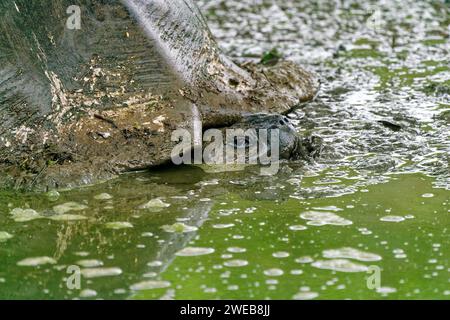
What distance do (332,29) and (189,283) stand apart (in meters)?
6.71

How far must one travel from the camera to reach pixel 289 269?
374 centimetres

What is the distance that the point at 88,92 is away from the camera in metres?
5.28

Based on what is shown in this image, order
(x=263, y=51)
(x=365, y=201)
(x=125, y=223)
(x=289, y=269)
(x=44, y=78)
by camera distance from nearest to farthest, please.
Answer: (x=289, y=269) < (x=125, y=223) < (x=365, y=201) < (x=44, y=78) < (x=263, y=51)

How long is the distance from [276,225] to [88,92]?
5.41 feet

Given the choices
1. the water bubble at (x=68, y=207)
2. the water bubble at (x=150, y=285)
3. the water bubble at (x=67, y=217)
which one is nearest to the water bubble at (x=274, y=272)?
the water bubble at (x=150, y=285)

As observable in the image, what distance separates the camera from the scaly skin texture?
5.10m

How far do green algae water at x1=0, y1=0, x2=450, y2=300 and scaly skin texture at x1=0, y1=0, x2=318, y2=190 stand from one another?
23 cm

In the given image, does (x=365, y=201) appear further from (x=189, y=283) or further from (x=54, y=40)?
(x=54, y=40)

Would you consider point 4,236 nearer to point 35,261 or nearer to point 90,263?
point 35,261

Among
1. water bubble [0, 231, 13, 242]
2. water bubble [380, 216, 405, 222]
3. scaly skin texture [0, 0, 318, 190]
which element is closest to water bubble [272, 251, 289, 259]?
water bubble [380, 216, 405, 222]

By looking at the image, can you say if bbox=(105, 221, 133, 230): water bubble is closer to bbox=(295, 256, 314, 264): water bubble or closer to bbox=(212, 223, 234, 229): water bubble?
bbox=(212, 223, 234, 229): water bubble

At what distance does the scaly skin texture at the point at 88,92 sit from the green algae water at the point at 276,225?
23 centimetres

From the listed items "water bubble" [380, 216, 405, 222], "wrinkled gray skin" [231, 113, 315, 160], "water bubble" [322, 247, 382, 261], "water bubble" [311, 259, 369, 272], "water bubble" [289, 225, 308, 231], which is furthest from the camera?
"wrinkled gray skin" [231, 113, 315, 160]
